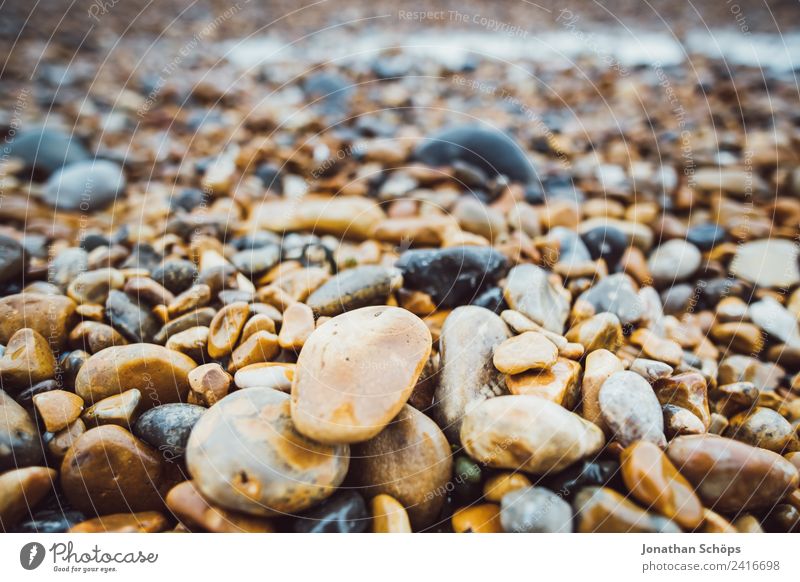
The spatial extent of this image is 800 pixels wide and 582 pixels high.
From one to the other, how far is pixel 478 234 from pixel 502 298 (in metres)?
0.41

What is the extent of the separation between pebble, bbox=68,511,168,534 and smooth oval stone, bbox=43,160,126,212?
1.50 metres

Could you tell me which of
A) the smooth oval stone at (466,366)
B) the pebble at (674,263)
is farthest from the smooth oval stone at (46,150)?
the pebble at (674,263)

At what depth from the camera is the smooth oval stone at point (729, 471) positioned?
1.00 m

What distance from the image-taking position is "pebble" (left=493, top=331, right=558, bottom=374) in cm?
113

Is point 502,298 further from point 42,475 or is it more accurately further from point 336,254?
point 42,475

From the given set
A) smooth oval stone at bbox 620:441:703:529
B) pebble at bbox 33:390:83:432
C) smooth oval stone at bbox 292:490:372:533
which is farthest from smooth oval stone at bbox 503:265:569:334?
pebble at bbox 33:390:83:432

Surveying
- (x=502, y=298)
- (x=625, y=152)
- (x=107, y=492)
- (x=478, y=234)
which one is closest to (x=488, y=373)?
(x=502, y=298)

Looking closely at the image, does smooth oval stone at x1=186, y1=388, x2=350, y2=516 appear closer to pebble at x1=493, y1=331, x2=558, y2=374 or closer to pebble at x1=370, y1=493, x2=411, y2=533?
pebble at x1=370, y1=493, x2=411, y2=533

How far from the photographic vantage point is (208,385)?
1.15 meters

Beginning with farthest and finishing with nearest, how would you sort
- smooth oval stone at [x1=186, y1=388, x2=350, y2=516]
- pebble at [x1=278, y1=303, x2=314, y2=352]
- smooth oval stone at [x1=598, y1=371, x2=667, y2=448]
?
pebble at [x1=278, y1=303, x2=314, y2=352], smooth oval stone at [x1=598, y1=371, x2=667, y2=448], smooth oval stone at [x1=186, y1=388, x2=350, y2=516]

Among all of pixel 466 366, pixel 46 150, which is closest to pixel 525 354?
pixel 466 366

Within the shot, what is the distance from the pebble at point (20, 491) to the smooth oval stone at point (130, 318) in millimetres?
421

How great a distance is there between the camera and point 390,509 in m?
1.00

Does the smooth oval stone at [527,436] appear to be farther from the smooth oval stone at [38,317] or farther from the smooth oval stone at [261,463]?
the smooth oval stone at [38,317]
